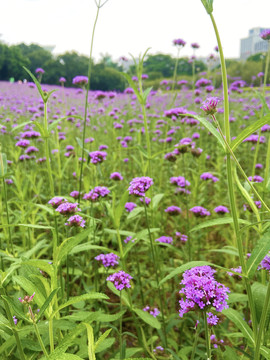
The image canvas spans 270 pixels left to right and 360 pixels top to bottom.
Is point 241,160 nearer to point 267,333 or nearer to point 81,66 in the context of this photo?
point 267,333

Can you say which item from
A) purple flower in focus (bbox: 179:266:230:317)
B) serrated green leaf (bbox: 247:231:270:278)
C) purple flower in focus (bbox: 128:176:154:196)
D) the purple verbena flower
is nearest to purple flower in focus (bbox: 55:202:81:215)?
the purple verbena flower

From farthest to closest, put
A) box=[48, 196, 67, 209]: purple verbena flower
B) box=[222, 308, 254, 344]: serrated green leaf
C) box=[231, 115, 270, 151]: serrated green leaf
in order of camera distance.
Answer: box=[48, 196, 67, 209]: purple verbena flower
box=[222, 308, 254, 344]: serrated green leaf
box=[231, 115, 270, 151]: serrated green leaf

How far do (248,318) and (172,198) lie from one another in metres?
1.92

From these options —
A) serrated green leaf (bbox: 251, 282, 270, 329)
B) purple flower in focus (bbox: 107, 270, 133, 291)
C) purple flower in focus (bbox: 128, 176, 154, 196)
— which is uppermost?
purple flower in focus (bbox: 128, 176, 154, 196)

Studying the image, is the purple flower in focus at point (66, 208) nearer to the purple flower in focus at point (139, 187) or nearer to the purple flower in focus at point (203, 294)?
the purple flower in focus at point (139, 187)

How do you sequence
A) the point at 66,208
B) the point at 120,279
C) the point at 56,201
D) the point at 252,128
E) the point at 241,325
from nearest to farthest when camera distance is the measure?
the point at 252,128 → the point at 241,325 → the point at 120,279 → the point at 66,208 → the point at 56,201

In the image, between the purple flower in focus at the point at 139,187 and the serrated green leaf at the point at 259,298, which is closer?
the serrated green leaf at the point at 259,298

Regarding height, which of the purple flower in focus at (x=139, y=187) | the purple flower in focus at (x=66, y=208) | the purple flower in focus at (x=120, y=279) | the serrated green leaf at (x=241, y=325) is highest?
the purple flower in focus at (x=139, y=187)

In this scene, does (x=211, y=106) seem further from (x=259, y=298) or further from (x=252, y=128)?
(x=259, y=298)

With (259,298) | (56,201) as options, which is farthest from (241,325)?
(56,201)

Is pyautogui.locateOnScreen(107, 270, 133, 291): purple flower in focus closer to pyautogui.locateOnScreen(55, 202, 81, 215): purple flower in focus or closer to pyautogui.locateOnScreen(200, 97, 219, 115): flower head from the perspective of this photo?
pyautogui.locateOnScreen(55, 202, 81, 215): purple flower in focus

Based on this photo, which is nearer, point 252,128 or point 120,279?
point 252,128

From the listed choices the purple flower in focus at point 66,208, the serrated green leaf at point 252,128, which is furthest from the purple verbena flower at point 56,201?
the serrated green leaf at point 252,128

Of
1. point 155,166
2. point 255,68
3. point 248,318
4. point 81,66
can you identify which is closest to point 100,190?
point 248,318
